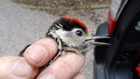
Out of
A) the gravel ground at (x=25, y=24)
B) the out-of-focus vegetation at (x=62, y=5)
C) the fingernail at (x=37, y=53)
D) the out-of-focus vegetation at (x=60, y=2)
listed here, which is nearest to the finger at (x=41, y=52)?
the fingernail at (x=37, y=53)

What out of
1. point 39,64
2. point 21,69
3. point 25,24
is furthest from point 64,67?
point 25,24

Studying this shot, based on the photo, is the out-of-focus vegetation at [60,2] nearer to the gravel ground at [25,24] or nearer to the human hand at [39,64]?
the gravel ground at [25,24]

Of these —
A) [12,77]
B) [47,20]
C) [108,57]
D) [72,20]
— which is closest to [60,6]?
[47,20]

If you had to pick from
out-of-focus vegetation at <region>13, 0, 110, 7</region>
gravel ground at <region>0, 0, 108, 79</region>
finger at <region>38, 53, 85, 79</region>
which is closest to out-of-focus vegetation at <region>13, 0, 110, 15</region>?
out-of-focus vegetation at <region>13, 0, 110, 7</region>

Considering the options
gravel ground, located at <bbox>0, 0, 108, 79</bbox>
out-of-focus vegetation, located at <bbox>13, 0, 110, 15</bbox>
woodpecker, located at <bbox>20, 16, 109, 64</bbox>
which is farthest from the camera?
out-of-focus vegetation, located at <bbox>13, 0, 110, 15</bbox>

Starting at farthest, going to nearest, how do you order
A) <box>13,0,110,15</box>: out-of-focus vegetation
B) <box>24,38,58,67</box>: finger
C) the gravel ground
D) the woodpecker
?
<box>13,0,110,15</box>: out-of-focus vegetation < the gravel ground < the woodpecker < <box>24,38,58,67</box>: finger

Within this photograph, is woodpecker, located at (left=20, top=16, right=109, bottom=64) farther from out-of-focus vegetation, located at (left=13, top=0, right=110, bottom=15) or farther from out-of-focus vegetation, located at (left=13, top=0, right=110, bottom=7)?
out-of-focus vegetation, located at (left=13, top=0, right=110, bottom=7)

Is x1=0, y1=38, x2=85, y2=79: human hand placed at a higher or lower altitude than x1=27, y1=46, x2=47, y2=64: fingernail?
lower

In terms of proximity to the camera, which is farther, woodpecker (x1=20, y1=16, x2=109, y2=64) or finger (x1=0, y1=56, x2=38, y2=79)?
woodpecker (x1=20, y1=16, x2=109, y2=64)
